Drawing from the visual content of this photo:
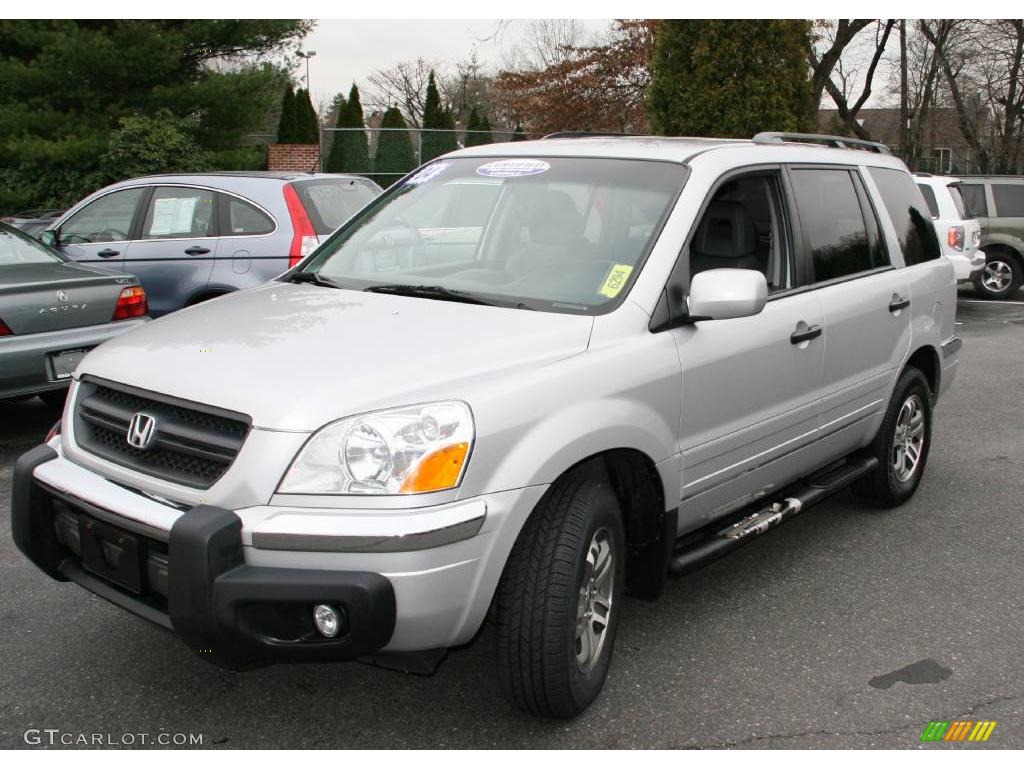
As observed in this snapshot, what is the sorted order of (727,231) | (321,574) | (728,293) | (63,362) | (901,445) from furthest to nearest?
(63,362), (901,445), (727,231), (728,293), (321,574)

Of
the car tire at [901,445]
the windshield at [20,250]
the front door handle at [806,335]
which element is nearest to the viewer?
the front door handle at [806,335]

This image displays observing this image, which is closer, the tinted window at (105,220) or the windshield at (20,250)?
the windshield at (20,250)

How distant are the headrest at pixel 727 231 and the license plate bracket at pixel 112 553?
7.19 feet

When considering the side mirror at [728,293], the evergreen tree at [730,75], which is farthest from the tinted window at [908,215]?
the evergreen tree at [730,75]

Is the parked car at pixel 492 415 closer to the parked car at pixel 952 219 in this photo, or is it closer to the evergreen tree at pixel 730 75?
the parked car at pixel 952 219

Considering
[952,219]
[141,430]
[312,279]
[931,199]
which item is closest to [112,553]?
[141,430]

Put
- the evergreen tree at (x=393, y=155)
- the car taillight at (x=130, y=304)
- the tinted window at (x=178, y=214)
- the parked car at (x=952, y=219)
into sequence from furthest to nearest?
1. the evergreen tree at (x=393, y=155)
2. the parked car at (x=952, y=219)
3. the tinted window at (x=178, y=214)
4. the car taillight at (x=130, y=304)

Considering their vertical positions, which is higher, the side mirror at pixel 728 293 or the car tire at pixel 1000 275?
the side mirror at pixel 728 293

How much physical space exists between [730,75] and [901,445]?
12.1 m

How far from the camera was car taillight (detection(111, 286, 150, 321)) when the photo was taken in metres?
6.54

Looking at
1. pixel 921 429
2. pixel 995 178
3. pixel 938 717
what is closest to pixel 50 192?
pixel 995 178

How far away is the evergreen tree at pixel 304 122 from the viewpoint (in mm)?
28094

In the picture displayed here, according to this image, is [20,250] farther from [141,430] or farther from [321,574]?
[321,574]

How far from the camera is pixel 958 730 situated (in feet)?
10.4
